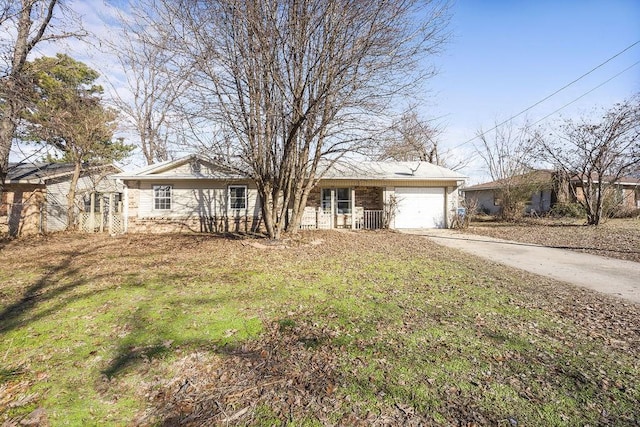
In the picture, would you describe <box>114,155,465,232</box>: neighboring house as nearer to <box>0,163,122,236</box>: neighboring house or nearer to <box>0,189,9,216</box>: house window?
Answer: <box>0,163,122,236</box>: neighboring house

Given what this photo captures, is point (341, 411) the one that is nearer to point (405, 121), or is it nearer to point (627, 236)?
point (405, 121)

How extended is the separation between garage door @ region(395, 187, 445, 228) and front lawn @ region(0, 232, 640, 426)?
→ 9331mm

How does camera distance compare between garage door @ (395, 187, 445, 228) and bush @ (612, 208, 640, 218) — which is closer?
garage door @ (395, 187, 445, 228)

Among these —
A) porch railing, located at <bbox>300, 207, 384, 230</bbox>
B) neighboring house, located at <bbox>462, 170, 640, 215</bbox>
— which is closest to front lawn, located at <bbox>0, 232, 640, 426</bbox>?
porch railing, located at <bbox>300, 207, 384, 230</bbox>

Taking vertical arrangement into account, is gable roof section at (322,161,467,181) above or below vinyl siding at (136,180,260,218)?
above

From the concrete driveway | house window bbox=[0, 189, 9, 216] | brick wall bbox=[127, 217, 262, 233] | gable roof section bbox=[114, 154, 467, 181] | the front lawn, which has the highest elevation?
gable roof section bbox=[114, 154, 467, 181]

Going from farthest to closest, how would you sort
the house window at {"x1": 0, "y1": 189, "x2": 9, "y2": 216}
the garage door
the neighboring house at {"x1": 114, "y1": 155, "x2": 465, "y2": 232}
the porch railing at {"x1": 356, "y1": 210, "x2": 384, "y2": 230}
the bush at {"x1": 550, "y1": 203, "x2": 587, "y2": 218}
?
the bush at {"x1": 550, "y1": 203, "x2": 587, "y2": 218}, the garage door, the porch railing at {"x1": 356, "y1": 210, "x2": 384, "y2": 230}, the house window at {"x1": 0, "y1": 189, "x2": 9, "y2": 216}, the neighboring house at {"x1": 114, "y1": 155, "x2": 465, "y2": 232}

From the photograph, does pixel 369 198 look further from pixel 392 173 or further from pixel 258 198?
pixel 258 198

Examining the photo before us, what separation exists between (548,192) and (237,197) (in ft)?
76.4

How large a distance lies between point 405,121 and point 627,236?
10227 millimetres

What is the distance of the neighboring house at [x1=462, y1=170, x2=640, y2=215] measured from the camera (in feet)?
63.0

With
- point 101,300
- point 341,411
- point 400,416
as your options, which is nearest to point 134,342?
point 101,300

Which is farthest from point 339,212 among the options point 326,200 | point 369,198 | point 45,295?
point 45,295

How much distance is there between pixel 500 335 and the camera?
3615 millimetres
